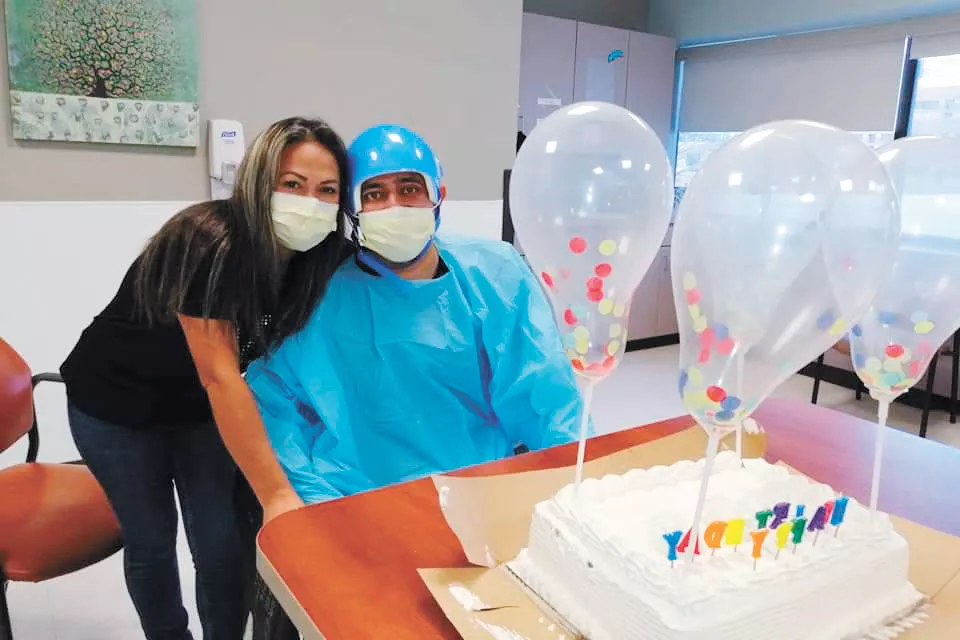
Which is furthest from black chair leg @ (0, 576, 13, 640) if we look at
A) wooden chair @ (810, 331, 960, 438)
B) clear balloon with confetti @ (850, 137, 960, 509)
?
wooden chair @ (810, 331, 960, 438)

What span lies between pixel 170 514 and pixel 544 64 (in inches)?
154

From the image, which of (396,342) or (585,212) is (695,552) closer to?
(585,212)

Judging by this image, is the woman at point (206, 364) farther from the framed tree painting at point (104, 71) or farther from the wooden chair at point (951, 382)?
the wooden chair at point (951, 382)

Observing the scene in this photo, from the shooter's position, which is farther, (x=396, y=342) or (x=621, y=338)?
(x=396, y=342)

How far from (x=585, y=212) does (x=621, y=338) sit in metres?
0.18

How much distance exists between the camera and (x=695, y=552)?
828 mm

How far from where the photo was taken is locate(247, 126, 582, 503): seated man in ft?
4.46

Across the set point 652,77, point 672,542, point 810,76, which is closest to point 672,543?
point 672,542

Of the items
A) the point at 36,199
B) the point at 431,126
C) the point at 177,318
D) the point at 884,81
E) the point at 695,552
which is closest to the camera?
the point at 695,552

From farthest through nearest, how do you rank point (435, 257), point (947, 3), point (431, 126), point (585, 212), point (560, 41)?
point (560, 41), point (947, 3), point (431, 126), point (435, 257), point (585, 212)

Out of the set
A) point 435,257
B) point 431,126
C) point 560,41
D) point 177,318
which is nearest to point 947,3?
point 560,41

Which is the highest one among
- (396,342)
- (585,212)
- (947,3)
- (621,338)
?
(947,3)

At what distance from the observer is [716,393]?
30.7 inches

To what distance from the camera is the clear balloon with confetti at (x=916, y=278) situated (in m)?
0.88
